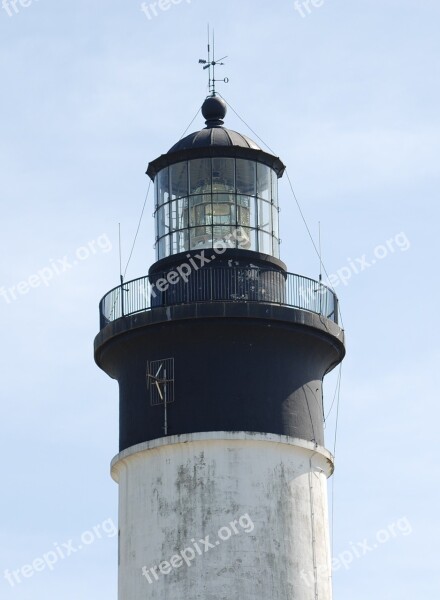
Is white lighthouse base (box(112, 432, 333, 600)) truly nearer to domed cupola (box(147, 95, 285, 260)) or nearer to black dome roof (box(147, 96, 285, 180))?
domed cupola (box(147, 95, 285, 260))

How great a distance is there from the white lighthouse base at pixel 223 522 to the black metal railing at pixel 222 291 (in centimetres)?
251

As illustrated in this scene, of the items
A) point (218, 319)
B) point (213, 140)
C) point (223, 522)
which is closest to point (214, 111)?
point (213, 140)

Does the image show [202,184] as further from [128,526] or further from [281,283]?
[128,526]

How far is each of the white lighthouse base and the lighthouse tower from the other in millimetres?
23

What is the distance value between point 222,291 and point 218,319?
0.62 meters

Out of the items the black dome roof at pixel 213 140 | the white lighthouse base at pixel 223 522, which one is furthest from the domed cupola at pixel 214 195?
the white lighthouse base at pixel 223 522

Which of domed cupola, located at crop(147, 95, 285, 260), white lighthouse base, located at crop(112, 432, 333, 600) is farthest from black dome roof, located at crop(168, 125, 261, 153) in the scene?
white lighthouse base, located at crop(112, 432, 333, 600)

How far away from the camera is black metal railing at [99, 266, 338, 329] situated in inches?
Answer: 1081

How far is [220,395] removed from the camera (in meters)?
26.6

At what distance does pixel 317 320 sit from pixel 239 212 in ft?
8.45

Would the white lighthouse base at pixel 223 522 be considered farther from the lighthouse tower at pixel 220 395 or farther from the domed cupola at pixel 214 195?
the domed cupola at pixel 214 195

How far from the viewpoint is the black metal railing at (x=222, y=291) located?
90.1ft

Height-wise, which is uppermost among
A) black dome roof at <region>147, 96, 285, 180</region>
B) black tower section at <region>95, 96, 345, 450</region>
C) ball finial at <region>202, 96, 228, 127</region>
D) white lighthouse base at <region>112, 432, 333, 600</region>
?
ball finial at <region>202, 96, 228, 127</region>

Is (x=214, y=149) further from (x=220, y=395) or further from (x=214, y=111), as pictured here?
(x=220, y=395)
